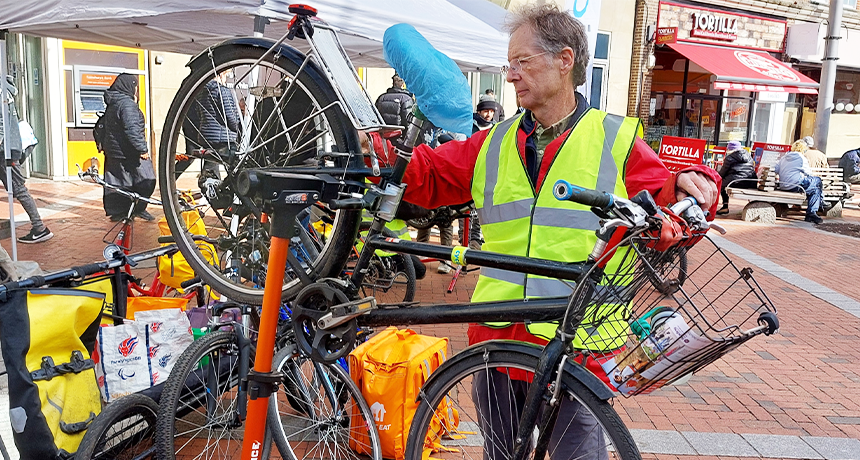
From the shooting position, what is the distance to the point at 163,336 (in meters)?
3.22

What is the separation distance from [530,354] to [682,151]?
34.5 ft

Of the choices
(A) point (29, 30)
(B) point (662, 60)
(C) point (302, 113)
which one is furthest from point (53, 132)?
(B) point (662, 60)

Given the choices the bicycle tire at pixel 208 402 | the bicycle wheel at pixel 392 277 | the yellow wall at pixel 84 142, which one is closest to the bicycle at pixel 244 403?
the bicycle tire at pixel 208 402

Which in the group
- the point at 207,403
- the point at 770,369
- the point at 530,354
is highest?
the point at 530,354

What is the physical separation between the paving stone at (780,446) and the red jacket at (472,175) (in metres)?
2.31

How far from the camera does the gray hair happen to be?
2.20 meters

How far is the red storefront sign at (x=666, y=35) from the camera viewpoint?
18.8 metres

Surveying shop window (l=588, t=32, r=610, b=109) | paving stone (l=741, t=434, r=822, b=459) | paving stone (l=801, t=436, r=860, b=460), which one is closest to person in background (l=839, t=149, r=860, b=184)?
shop window (l=588, t=32, r=610, b=109)

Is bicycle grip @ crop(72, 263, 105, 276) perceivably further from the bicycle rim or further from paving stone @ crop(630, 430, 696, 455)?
paving stone @ crop(630, 430, 696, 455)

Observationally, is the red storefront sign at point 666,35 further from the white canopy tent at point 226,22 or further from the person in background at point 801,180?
the white canopy tent at point 226,22

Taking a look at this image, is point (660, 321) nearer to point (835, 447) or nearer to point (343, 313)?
point (343, 313)

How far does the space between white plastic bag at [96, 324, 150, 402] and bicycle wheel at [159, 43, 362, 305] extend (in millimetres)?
768

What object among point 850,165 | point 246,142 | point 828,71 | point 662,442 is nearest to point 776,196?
point 828,71

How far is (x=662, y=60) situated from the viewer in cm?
2033
